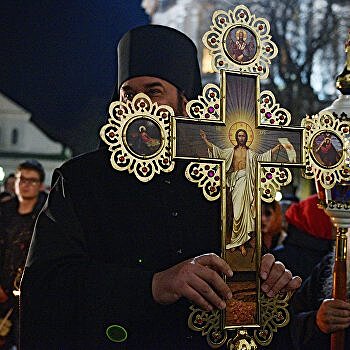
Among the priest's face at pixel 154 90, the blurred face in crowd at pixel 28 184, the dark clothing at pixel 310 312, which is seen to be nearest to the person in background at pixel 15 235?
the blurred face in crowd at pixel 28 184

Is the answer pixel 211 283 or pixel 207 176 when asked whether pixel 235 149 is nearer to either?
pixel 207 176

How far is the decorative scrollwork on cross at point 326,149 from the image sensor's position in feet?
7.07

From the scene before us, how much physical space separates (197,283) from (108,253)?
0.34m

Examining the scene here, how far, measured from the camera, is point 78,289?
1.96m

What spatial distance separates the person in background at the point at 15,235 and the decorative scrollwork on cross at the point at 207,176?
2.62 metres

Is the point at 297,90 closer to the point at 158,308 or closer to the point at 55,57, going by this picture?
the point at 55,57

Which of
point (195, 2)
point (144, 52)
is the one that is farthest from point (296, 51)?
point (144, 52)

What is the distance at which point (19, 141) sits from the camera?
9.17 meters

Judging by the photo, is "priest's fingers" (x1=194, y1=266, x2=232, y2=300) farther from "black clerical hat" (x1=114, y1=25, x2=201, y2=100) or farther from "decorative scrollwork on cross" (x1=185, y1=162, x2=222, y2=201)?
"black clerical hat" (x1=114, y1=25, x2=201, y2=100)

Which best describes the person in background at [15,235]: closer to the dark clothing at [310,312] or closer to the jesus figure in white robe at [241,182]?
the dark clothing at [310,312]

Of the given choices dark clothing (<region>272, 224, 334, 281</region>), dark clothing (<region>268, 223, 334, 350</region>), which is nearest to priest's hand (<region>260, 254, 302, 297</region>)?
dark clothing (<region>268, 223, 334, 350</region>)

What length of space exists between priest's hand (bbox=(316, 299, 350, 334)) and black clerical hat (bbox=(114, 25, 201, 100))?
2.64 feet

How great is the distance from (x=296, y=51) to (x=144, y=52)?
10967 millimetres

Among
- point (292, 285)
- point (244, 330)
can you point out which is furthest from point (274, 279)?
point (244, 330)
